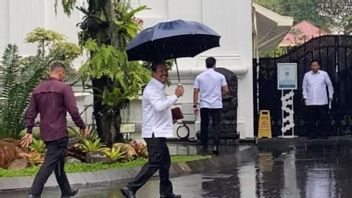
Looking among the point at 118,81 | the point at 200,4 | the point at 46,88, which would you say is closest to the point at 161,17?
the point at 200,4

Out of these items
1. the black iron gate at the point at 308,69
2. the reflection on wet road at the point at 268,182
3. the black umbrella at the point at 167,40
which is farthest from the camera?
the black iron gate at the point at 308,69

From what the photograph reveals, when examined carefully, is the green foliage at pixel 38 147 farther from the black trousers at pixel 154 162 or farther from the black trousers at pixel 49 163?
the black trousers at pixel 154 162

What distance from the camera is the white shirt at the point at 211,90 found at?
15.8 meters

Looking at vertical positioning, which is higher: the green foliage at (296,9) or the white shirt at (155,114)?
the green foliage at (296,9)

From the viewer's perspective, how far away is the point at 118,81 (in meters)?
14.0

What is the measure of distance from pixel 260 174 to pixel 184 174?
4.08ft

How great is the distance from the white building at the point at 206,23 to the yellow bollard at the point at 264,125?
53cm

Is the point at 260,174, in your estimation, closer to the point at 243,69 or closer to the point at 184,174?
the point at 184,174

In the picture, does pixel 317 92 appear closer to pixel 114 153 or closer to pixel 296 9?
pixel 114 153

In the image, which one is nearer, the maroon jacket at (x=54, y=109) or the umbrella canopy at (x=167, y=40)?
the maroon jacket at (x=54, y=109)

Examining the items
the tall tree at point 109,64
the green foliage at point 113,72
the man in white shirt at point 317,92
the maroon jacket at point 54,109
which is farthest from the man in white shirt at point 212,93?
the maroon jacket at point 54,109

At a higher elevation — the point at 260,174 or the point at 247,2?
the point at 247,2

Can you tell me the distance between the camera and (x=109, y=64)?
545 inches

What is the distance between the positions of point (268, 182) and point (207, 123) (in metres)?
3.91
